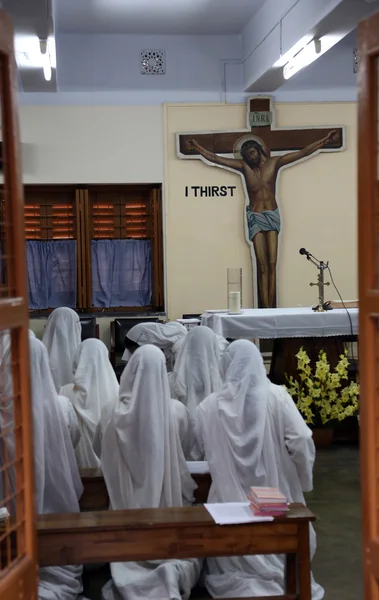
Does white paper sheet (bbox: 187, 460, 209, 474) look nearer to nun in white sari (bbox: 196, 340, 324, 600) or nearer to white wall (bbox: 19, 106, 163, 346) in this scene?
nun in white sari (bbox: 196, 340, 324, 600)

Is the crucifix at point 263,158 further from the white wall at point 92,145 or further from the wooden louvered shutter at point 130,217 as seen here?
the wooden louvered shutter at point 130,217

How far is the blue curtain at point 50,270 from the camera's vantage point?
948 cm

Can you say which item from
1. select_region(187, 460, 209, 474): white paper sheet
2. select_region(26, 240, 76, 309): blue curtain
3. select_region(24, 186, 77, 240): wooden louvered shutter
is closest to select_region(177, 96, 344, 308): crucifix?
select_region(24, 186, 77, 240): wooden louvered shutter

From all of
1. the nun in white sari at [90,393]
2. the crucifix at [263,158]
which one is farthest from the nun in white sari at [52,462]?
A: the crucifix at [263,158]

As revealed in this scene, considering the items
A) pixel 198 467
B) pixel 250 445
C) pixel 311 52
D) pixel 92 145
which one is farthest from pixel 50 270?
pixel 250 445

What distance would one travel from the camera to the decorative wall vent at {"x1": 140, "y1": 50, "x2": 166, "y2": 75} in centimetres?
955

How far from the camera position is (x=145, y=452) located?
4.08 meters

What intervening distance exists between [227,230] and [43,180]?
7.17 feet

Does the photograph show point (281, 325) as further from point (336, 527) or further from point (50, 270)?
point (50, 270)

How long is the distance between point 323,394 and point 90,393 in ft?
8.25

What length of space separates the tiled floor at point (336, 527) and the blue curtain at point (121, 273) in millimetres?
3592

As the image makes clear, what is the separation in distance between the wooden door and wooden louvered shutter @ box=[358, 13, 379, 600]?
0.86 m

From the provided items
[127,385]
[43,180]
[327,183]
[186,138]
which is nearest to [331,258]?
[327,183]

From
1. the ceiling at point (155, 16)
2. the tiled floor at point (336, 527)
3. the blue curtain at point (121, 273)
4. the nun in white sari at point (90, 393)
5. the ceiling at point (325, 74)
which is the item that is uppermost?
the ceiling at point (155, 16)
